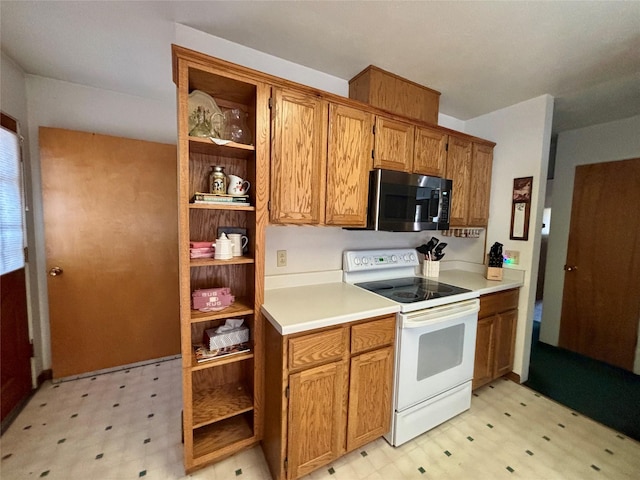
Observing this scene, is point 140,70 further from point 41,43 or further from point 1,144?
point 1,144

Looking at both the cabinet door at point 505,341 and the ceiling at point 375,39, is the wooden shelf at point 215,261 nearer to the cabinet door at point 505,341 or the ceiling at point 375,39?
the ceiling at point 375,39

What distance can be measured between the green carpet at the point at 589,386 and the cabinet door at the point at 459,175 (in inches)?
64.2

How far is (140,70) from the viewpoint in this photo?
194 centimetres

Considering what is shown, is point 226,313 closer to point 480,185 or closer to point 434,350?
point 434,350

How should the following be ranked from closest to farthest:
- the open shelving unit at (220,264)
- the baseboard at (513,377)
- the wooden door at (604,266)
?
→ the open shelving unit at (220,264) < the baseboard at (513,377) < the wooden door at (604,266)

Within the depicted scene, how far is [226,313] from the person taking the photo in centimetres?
142

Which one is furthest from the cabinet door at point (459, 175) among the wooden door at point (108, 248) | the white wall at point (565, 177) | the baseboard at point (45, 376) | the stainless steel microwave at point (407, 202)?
the baseboard at point (45, 376)

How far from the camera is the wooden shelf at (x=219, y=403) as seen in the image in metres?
1.43

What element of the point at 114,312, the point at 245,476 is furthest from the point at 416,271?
the point at 114,312

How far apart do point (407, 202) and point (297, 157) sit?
2.92 feet

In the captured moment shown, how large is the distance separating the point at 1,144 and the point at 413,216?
2882 millimetres

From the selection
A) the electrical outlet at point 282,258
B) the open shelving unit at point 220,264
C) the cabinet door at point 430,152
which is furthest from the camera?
the cabinet door at point 430,152

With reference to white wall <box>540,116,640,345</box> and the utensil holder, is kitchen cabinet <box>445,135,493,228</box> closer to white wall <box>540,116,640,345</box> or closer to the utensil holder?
the utensil holder

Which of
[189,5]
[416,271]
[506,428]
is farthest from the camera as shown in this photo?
[416,271]
